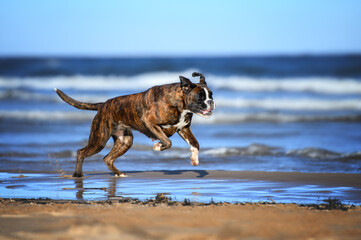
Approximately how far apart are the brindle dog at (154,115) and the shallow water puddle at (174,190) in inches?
19.8

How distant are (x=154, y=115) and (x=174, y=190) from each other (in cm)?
128

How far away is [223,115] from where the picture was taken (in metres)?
19.6

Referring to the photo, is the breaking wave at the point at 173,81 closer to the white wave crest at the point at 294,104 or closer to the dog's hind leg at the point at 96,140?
the white wave crest at the point at 294,104

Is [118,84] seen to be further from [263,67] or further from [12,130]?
[12,130]

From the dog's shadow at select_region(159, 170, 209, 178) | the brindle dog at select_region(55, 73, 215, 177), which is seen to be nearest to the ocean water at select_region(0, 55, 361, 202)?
the dog's shadow at select_region(159, 170, 209, 178)

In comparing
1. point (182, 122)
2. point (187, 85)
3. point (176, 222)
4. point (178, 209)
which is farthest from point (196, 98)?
point (176, 222)

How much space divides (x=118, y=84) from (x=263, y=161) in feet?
85.3

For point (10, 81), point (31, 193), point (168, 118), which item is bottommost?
point (31, 193)

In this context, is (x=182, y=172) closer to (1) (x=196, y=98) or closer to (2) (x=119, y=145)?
(2) (x=119, y=145)

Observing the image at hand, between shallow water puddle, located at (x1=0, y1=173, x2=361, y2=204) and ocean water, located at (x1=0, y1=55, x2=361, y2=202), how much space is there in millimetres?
1504

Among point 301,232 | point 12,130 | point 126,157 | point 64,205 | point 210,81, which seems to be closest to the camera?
point 301,232

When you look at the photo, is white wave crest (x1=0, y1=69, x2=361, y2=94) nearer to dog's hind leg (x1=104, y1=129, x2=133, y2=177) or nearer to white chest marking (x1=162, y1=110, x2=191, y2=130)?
dog's hind leg (x1=104, y1=129, x2=133, y2=177)

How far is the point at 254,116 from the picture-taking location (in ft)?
63.4

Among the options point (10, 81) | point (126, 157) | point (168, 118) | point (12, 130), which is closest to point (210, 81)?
point (10, 81)
